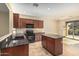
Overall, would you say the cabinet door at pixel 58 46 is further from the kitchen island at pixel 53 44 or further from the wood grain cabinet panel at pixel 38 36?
the wood grain cabinet panel at pixel 38 36

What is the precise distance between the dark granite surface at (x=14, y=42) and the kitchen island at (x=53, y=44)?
1.29 ft

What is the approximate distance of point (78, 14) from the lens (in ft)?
7.01

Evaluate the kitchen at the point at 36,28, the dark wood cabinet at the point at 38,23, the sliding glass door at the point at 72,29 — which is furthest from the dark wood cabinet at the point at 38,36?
the sliding glass door at the point at 72,29

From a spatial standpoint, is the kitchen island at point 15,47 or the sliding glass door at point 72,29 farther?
the sliding glass door at point 72,29

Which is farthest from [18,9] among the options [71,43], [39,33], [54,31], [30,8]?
[71,43]

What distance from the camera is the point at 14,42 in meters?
2.08

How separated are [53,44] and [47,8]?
2.56ft

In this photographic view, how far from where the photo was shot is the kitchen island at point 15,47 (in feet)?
6.19

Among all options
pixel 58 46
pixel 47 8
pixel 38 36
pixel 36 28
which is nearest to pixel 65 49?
pixel 58 46

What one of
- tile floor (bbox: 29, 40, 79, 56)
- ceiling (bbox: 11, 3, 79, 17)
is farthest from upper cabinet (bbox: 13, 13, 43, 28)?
tile floor (bbox: 29, 40, 79, 56)

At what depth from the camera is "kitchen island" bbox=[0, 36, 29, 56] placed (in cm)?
189

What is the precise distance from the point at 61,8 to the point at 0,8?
1.22 m

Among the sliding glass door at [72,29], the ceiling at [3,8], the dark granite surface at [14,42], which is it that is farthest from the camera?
the sliding glass door at [72,29]

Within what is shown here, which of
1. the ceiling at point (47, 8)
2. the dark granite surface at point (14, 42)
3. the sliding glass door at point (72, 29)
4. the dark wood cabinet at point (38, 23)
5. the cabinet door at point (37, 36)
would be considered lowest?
the dark granite surface at point (14, 42)
